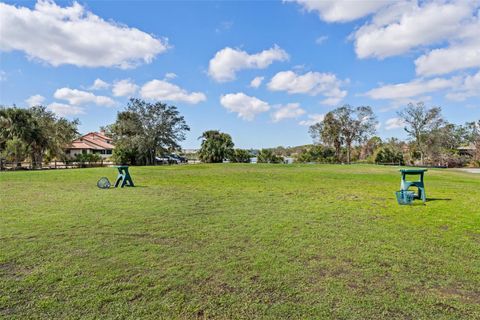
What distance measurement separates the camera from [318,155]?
137ft

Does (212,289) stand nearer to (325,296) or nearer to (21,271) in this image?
(325,296)

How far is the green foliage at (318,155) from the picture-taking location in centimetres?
4156

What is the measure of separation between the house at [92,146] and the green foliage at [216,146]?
17.1m

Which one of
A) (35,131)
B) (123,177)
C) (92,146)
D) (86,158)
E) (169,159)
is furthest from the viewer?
(92,146)

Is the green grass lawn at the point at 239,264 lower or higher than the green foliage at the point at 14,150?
lower

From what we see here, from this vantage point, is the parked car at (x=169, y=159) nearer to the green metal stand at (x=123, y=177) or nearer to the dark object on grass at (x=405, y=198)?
the green metal stand at (x=123, y=177)

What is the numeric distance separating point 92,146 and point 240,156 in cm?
2894

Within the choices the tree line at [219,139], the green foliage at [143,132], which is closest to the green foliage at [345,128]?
the tree line at [219,139]

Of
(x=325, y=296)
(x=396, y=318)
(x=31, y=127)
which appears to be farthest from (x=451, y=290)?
(x=31, y=127)

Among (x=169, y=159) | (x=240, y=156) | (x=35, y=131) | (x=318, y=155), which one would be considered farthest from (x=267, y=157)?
(x=35, y=131)

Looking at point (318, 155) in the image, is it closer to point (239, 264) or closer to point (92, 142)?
point (239, 264)

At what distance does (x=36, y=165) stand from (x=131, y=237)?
3189 centimetres

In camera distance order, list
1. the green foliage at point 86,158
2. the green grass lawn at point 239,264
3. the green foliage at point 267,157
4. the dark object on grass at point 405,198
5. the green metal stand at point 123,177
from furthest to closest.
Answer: the green foliage at point 267,157 → the green foliage at point 86,158 → the green metal stand at point 123,177 → the dark object on grass at point 405,198 → the green grass lawn at point 239,264

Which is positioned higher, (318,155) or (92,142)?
(92,142)
